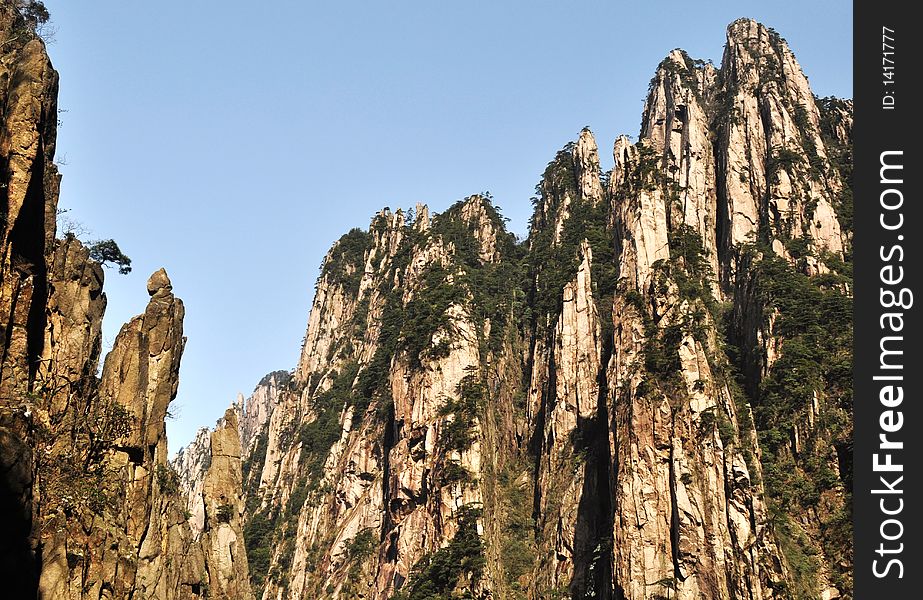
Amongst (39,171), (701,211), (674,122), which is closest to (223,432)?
(39,171)

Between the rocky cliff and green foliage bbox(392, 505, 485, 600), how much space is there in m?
29.2

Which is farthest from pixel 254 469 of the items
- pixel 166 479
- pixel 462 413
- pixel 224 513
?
pixel 166 479

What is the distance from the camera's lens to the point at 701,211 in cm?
9275

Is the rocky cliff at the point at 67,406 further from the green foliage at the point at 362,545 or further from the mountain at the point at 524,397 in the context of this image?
the green foliage at the point at 362,545

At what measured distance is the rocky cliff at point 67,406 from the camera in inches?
753

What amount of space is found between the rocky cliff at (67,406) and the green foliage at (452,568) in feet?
95.9

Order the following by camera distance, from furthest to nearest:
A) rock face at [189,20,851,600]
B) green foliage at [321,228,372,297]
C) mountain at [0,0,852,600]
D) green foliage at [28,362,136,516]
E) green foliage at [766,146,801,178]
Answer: green foliage at [321,228,372,297] → green foliage at [766,146,801,178] → rock face at [189,20,851,600] → mountain at [0,0,852,600] → green foliage at [28,362,136,516]

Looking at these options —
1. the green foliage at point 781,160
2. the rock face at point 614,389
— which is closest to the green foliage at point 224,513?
the rock face at point 614,389

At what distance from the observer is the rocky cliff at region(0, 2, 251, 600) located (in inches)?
753

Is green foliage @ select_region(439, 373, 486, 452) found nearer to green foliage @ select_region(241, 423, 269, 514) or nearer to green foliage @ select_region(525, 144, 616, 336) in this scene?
green foliage @ select_region(525, 144, 616, 336)

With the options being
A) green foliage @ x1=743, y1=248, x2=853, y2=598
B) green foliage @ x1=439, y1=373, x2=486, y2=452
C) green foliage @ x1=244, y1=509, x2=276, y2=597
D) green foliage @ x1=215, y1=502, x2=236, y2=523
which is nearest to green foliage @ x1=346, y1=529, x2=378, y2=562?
green foliage @ x1=439, y1=373, x2=486, y2=452

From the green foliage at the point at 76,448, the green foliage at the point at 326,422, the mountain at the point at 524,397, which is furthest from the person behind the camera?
the green foliage at the point at 326,422

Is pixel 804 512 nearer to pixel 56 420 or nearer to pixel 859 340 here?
pixel 859 340

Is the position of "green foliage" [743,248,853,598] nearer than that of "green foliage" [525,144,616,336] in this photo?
Yes
